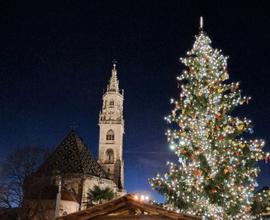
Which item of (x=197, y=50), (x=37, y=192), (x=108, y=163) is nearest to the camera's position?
(x=197, y=50)

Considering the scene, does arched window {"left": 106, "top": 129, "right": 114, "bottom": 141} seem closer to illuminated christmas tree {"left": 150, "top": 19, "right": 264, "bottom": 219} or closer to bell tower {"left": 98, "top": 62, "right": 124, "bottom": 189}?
bell tower {"left": 98, "top": 62, "right": 124, "bottom": 189}

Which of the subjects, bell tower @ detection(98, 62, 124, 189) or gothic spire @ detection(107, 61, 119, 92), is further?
gothic spire @ detection(107, 61, 119, 92)

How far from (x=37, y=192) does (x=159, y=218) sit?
103ft

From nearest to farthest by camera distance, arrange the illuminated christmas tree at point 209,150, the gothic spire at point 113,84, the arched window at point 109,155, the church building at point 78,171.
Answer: the illuminated christmas tree at point 209,150, the church building at point 78,171, the arched window at point 109,155, the gothic spire at point 113,84

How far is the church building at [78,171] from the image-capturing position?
139ft

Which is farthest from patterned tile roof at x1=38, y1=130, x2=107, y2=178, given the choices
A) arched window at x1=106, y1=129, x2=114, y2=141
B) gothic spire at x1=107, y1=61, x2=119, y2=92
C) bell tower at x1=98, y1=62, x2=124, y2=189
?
gothic spire at x1=107, y1=61, x2=119, y2=92

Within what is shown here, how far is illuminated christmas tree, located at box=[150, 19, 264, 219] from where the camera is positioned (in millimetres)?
16234

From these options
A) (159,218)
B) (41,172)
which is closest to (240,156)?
(159,218)

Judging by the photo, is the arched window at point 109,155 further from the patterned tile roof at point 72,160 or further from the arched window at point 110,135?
the patterned tile roof at point 72,160

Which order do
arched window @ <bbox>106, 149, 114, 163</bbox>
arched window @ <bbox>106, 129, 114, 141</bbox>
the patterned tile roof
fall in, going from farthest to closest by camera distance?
1. arched window @ <bbox>106, 129, 114, 141</bbox>
2. arched window @ <bbox>106, 149, 114, 163</bbox>
3. the patterned tile roof

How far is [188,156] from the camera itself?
1762cm

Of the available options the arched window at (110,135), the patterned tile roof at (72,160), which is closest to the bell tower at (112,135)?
the arched window at (110,135)

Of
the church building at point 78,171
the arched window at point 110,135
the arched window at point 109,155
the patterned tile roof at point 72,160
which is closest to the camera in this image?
the church building at point 78,171

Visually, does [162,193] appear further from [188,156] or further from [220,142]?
[220,142]
